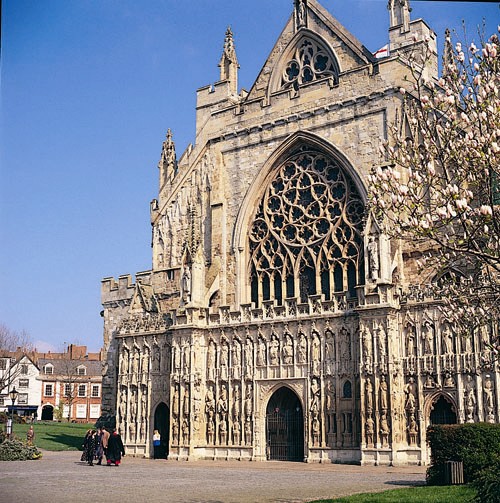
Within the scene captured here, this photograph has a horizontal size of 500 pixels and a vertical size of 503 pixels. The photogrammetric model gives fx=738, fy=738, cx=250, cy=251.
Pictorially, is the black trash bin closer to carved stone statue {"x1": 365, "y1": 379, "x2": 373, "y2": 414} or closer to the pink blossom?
the pink blossom

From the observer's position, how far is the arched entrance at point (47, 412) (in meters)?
80.8

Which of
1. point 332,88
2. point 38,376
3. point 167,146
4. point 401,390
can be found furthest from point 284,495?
point 38,376

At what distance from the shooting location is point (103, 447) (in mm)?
27281

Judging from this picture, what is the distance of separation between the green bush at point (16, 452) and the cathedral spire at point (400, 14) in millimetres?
23216

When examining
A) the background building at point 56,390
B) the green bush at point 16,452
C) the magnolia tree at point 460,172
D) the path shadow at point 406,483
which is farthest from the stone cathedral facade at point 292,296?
the background building at point 56,390

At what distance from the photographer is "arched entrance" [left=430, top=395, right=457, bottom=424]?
997 inches

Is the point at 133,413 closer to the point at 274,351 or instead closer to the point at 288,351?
the point at 274,351

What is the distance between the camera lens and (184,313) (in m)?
32.3

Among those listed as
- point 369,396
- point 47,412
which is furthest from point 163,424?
point 47,412

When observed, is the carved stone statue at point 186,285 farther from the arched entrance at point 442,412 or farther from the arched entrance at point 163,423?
the arched entrance at point 442,412

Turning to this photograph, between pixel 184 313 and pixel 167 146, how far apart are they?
10.2 m

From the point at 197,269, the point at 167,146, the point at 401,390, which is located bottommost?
the point at 401,390

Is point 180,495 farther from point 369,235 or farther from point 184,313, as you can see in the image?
point 184,313

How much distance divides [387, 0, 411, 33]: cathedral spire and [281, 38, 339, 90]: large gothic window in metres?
3.11
